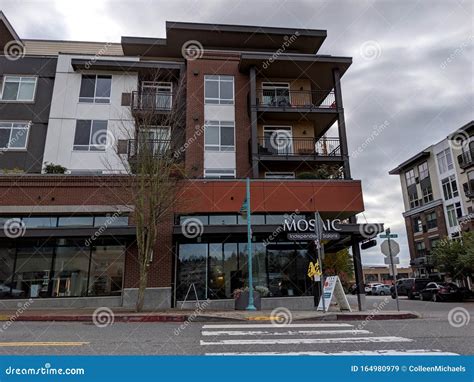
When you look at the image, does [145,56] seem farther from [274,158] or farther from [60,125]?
[274,158]

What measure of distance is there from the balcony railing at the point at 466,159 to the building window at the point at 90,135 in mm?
36680

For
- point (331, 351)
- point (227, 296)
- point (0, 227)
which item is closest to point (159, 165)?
point (227, 296)

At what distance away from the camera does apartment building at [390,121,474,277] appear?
41.9 metres

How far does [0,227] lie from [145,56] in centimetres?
1566

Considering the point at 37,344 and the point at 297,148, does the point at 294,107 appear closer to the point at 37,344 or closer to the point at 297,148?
the point at 297,148

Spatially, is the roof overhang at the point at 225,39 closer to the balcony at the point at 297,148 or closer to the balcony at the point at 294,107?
the balcony at the point at 294,107

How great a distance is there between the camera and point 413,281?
35.3 metres

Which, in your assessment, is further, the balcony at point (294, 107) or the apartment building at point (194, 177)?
the balcony at point (294, 107)
